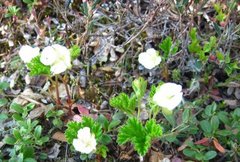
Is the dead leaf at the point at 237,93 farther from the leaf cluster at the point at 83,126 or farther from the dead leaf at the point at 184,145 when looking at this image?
the leaf cluster at the point at 83,126

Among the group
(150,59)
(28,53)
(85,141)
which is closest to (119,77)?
(150,59)

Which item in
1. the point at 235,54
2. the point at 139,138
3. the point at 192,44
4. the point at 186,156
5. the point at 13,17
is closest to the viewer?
the point at 139,138

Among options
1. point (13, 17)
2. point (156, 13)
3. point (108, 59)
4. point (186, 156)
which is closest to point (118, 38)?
point (108, 59)

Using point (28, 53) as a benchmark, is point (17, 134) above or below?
below

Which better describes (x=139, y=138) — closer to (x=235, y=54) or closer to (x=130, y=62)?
(x=130, y=62)

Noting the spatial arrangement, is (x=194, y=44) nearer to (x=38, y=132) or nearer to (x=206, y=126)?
(x=206, y=126)

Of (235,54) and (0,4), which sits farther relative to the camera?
(0,4)

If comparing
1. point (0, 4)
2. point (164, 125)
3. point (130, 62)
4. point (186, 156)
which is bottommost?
point (186, 156)

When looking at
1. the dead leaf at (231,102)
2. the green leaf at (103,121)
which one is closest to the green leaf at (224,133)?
the dead leaf at (231,102)
